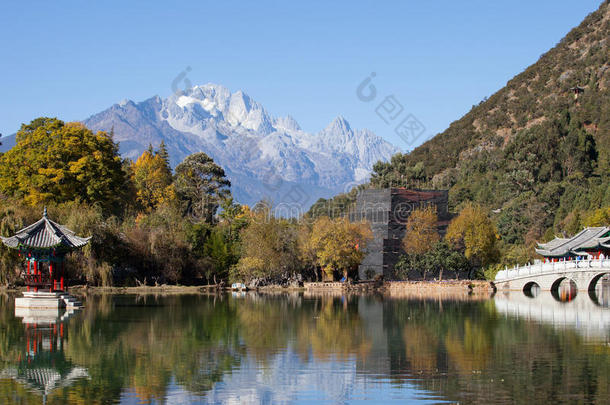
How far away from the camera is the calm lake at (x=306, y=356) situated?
17.0 metres

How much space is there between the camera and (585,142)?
298ft

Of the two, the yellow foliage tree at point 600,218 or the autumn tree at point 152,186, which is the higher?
the autumn tree at point 152,186

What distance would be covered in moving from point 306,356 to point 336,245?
3256 centimetres

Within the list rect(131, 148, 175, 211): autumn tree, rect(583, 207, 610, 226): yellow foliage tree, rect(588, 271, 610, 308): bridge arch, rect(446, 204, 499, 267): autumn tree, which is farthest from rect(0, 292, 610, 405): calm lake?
rect(131, 148, 175, 211): autumn tree

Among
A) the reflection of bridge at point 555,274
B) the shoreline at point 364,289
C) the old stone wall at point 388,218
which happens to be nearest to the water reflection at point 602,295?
the reflection of bridge at point 555,274

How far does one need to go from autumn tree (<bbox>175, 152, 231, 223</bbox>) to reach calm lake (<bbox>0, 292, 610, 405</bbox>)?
35.3 metres

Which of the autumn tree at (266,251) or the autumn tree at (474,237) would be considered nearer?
the autumn tree at (266,251)

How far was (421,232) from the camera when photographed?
59.5 meters

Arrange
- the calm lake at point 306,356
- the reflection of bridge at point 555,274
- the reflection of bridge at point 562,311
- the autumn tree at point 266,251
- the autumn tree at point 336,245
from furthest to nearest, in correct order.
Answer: the autumn tree at point 336,245
the autumn tree at point 266,251
the reflection of bridge at point 555,274
the reflection of bridge at point 562,311
the calm lake at point 306,356

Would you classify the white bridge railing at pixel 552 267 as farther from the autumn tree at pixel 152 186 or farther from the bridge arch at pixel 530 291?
the autumn tree at pixel 152 186

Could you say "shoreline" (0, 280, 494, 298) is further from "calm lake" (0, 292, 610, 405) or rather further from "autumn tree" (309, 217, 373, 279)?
"calm lake" (0, 292, 610, 405)

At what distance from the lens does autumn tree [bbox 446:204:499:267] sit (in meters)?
56.8

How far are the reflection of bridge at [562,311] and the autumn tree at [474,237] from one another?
7924 millimetres

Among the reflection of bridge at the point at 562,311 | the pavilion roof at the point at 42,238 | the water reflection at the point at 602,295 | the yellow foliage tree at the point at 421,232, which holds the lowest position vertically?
the reflection of bridge at the point at 562,311
